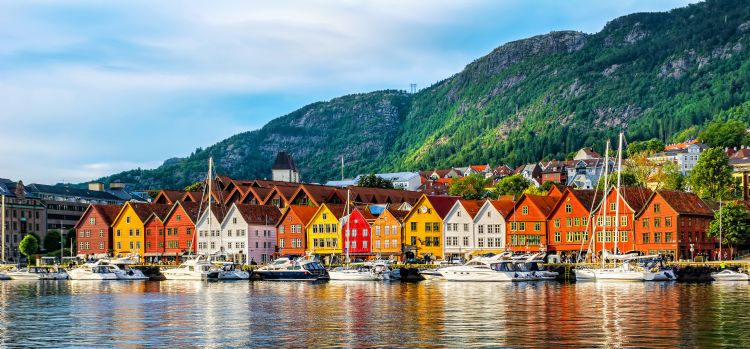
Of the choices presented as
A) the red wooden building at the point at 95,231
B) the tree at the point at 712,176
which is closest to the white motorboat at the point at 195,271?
the red wooden building at the point at 95,231

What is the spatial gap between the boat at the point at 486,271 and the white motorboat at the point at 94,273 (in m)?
47.1

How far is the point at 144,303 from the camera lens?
77.6 m

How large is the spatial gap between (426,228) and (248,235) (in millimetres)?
28246

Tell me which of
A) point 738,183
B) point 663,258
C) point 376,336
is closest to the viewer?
point 376,336

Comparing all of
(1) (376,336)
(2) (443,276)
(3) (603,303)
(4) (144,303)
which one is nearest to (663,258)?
(2) (443,276)

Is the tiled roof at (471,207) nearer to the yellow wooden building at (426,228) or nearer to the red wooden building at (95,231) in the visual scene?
the yellow wooden building at (426,228)

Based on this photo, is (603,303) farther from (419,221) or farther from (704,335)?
(419,221)

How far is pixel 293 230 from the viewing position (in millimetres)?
153250

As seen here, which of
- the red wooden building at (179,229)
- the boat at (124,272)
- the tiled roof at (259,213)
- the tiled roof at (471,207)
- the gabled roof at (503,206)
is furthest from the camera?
the red wooden building at (179,229)

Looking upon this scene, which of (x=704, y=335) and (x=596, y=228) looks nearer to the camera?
(x=704, y=335)

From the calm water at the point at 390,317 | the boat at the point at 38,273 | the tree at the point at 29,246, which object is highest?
the tree at the point at 29,246

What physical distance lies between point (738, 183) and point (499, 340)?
153m

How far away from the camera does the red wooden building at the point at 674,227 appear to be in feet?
405

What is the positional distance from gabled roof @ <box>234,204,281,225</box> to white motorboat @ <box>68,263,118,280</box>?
83.7ft
